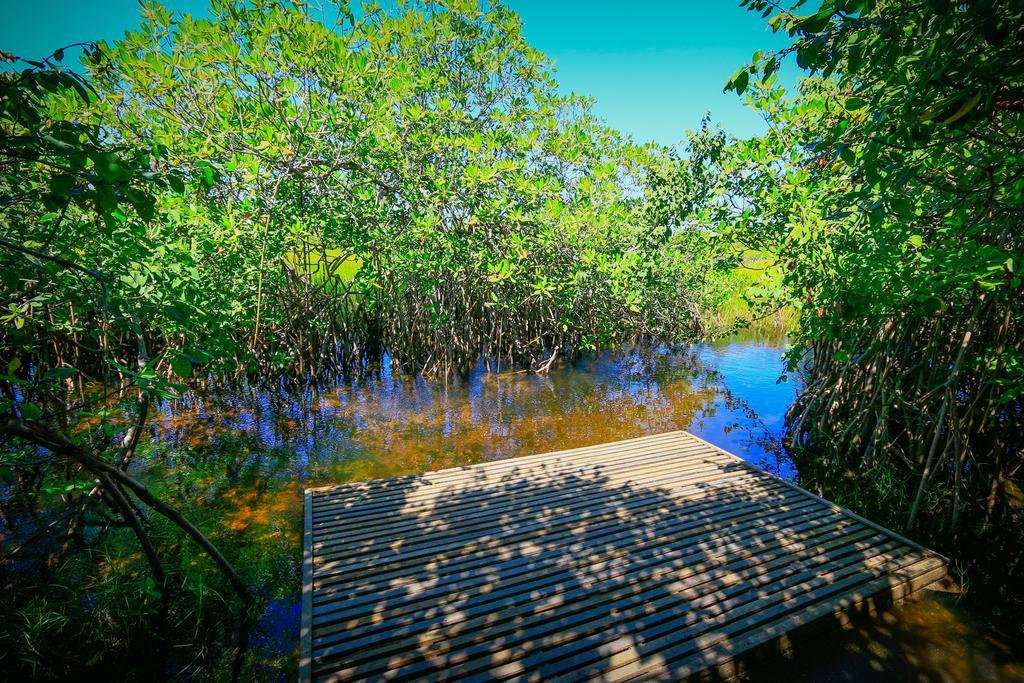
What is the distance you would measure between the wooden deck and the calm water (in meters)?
0.45

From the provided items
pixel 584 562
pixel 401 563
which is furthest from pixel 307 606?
pixel 584 562

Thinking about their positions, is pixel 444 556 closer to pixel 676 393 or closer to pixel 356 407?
pixel 356 407

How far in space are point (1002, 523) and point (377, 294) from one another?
467 inches

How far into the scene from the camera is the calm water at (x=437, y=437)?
376cm

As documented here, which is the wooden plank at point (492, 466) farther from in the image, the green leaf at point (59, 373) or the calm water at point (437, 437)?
the green leaf at point (59, 373)

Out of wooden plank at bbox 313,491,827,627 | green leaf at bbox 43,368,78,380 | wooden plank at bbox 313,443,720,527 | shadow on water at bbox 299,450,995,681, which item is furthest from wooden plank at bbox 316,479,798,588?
green leaf at bbox 43,368,78,380

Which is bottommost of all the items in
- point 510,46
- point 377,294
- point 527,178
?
point 377,294

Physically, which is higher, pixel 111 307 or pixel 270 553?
pixel 111 307

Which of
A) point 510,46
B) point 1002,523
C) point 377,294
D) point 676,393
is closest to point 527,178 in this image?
point 510,46

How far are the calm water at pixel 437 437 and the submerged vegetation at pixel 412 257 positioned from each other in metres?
0.13

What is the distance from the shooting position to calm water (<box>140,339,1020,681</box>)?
3.76 metres

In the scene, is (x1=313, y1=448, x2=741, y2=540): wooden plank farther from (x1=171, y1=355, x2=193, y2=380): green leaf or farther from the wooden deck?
(x1=171, y1=355, x2=193, y2=380): green leaf

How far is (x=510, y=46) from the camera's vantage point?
1078 cm

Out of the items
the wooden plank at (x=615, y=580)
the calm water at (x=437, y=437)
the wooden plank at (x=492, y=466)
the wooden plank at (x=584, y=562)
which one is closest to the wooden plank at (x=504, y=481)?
the wooden plank at (x=492, y=466)
